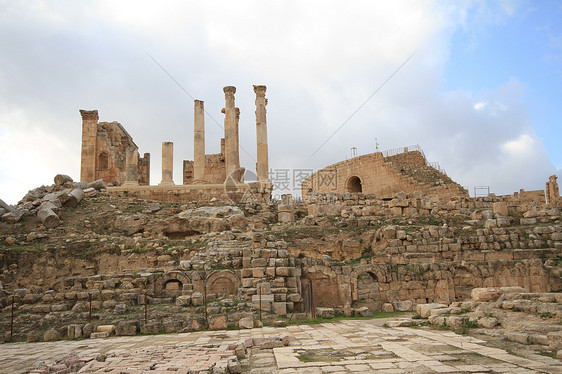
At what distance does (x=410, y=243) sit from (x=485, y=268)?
2848mm

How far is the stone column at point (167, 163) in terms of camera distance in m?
25.8

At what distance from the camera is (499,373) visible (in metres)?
5.31

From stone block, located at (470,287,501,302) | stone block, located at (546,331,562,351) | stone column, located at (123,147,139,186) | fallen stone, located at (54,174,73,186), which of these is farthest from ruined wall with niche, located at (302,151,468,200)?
stone block, located at (546,331,562,351)

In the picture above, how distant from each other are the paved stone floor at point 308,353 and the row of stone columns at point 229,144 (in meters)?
16.7

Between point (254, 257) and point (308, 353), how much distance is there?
6.54m

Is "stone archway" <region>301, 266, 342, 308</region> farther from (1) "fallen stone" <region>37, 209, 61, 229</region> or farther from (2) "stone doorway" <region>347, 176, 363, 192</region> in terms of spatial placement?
(2) "stone doorway" <region>347, 176, 363, 192</region>

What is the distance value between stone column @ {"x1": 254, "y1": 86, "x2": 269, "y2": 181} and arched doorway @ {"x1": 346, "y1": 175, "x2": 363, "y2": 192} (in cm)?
945

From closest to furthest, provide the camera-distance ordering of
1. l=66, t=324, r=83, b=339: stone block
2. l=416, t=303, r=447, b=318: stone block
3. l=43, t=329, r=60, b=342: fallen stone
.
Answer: l=43, t=329, r=60, b=342: fallen stone → l=66, t=324, r=83, b=339: stone block → l=416, t=303, r=447, b=318: stone block

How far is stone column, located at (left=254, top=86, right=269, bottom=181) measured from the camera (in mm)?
25875

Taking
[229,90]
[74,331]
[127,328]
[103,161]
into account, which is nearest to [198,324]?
[127,328]

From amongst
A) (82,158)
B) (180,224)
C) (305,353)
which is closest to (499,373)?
(305,353)

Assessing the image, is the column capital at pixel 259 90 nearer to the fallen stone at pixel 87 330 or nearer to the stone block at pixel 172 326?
the stone block at pixel 172 326

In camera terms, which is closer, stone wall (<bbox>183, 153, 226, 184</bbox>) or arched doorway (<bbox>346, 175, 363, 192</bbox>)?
stone wall (<bbox>183, 153, 226, 184</bbox>)

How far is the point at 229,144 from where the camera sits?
26.9 metres
